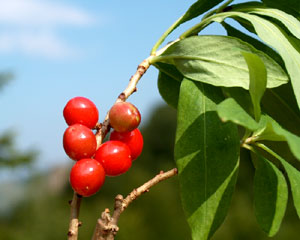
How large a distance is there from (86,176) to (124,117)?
10cm

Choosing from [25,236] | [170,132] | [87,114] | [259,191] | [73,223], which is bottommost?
[170,132]

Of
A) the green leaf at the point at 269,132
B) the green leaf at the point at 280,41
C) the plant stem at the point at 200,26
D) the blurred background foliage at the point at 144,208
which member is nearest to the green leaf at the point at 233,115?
the green leaf at the point at 269,132

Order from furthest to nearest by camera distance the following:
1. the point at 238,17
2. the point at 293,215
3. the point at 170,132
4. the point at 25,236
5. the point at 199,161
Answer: the point at 170,132, the point at 25,236, the point at 293,215, the point at 238,17, the point at 199,161

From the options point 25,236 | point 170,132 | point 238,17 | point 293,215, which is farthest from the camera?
point 170,132

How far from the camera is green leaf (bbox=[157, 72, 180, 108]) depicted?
35.6 inches

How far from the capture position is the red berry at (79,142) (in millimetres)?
725

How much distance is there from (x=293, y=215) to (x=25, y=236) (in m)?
3.10

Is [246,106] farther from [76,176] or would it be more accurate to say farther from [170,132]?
[170,132]

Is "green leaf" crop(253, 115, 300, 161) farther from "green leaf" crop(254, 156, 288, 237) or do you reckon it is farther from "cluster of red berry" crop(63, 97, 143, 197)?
"cluster of red berry" crop(63, 97, 143, 197)

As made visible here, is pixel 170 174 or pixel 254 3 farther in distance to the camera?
pixel 254 3

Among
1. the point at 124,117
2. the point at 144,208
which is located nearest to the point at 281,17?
the point at 124,117

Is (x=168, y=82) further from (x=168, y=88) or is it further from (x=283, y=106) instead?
(x=283, y=106)

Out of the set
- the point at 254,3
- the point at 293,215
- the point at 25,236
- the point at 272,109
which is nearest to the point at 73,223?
the point at 272,109

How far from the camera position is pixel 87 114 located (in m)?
0.77
